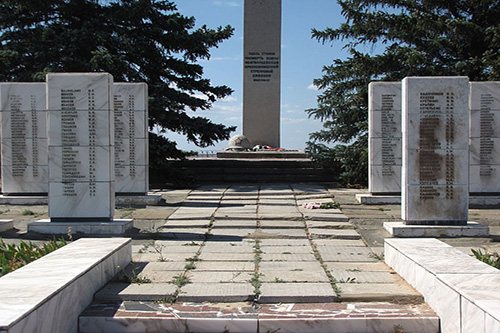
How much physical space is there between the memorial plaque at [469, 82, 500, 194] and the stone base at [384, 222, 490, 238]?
349cm

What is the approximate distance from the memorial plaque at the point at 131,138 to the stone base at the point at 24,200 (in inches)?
60.9

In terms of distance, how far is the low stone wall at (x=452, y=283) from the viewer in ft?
9.96

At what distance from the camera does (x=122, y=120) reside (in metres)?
9.84

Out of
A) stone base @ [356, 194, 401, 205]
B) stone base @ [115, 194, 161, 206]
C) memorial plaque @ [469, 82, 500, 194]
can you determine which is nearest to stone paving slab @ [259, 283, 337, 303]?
stone base @ [356, 194, 401, 205]

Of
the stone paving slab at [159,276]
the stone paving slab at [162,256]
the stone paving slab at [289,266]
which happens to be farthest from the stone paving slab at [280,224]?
the stone paving slab at [159,276]

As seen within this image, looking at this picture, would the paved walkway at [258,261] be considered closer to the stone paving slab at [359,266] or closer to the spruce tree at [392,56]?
the stone paving slab at [359,266]

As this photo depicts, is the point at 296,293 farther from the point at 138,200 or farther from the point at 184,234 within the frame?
the point at 138,200

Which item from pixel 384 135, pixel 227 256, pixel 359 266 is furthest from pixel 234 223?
pixel 384 135

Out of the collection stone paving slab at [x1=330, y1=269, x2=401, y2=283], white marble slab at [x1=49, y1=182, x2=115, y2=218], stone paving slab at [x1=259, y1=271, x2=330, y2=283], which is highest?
white marble slab at [x1=49, y1=182, x2=115, y2=218]

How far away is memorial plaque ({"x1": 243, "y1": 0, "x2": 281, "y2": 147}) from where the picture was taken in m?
18.2

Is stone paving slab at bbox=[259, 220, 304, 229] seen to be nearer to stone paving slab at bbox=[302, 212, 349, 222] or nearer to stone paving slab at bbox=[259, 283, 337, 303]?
stone paving slab at bbox=[302, 212, 349, 222]

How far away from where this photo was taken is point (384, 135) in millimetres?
9781

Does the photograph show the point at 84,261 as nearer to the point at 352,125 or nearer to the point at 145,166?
the point at 145,166

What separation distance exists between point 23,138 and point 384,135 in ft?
24.8
